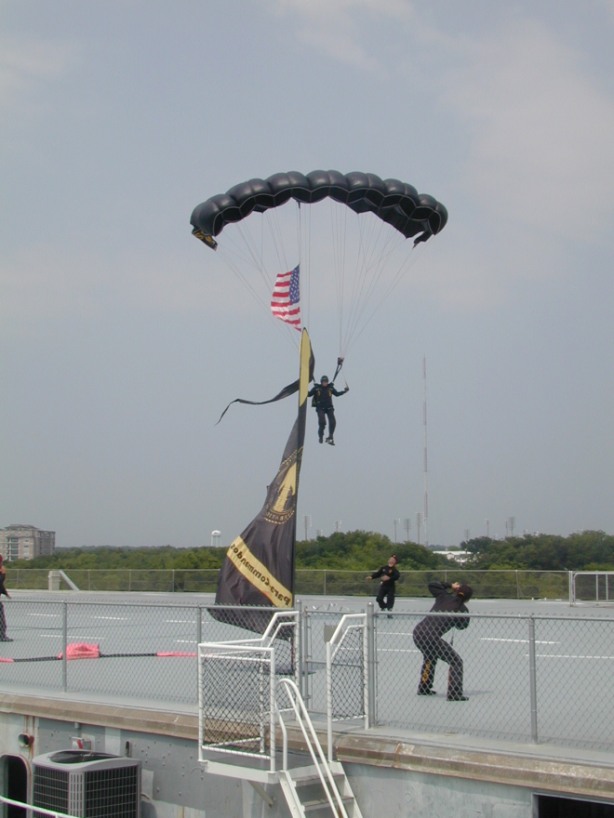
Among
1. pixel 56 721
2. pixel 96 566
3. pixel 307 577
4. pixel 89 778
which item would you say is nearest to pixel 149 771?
pixel 89 778

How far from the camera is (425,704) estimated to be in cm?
1112

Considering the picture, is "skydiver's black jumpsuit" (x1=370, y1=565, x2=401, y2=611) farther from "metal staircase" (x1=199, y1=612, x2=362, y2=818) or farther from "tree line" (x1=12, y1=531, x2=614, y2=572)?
"tree line" (x1=12, y1=531, x2=614, y2=572)

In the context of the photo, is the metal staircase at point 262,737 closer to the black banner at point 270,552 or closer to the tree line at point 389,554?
the black banner at point 270,552

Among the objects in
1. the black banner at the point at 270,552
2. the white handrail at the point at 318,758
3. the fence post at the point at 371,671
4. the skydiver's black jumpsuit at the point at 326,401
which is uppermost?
the skydiver's black jumpsuit at the point at 326,401

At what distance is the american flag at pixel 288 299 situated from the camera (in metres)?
16.3

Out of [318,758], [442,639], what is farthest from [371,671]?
[318,758]

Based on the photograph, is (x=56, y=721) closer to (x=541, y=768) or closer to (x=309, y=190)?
(x=541, y=768)

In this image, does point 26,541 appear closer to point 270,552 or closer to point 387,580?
point 387,580

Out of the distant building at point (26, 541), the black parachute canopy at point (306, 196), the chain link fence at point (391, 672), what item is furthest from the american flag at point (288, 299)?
the distant building at point (26, 541)

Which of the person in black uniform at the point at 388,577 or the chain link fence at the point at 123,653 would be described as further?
the person in black uniform at the point at 388,577

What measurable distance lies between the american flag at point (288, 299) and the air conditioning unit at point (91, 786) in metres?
7.31

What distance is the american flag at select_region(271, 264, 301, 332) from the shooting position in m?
16.3

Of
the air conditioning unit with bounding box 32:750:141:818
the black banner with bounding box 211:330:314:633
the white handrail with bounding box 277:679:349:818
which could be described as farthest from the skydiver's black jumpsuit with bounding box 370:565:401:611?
the white handrail with bounding box 277:679:349:818

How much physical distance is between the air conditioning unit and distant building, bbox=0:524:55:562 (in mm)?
142787
